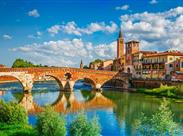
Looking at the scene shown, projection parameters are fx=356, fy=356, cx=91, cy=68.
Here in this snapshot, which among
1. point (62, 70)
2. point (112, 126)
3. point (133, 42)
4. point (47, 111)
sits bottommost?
point (112, 126)

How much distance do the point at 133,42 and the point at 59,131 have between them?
5440 cm

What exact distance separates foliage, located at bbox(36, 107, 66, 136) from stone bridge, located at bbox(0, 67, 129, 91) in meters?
31.4

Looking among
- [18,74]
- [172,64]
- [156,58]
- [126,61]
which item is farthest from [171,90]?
[126,61]

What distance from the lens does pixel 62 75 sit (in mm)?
51812

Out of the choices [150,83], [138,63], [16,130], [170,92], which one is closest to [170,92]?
[170,92]

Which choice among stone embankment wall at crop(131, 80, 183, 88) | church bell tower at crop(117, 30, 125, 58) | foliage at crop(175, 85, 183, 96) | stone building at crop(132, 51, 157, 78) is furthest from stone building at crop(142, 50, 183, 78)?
church bell tower at crop(117, 30, 125, 58)

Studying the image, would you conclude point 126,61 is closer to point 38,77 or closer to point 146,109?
point 38,77

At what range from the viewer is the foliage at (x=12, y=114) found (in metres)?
20.6

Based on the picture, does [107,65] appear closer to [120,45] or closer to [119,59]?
[120,45]

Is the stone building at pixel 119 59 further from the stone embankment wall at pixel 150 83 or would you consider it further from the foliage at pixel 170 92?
the foliage at pixel 170 92

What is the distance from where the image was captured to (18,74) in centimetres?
4812

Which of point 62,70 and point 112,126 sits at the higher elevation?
point 62,70

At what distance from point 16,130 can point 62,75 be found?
3281 cm

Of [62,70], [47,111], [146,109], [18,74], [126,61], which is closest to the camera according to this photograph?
[47,111]
